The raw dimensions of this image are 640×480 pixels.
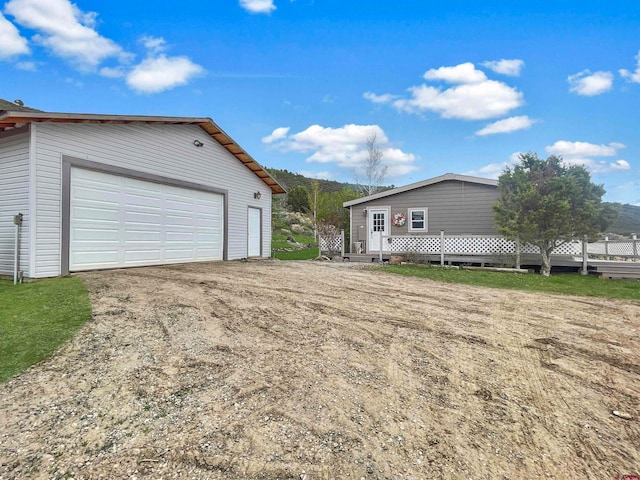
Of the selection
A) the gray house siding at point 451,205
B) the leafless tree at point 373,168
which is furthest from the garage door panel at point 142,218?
the leafless tree at point 373,168

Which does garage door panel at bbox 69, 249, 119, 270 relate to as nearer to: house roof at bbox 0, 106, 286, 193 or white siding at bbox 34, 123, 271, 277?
white siding at bbox 34, 123, 271, 277

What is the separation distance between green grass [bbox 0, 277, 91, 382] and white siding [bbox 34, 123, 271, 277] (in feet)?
4.98

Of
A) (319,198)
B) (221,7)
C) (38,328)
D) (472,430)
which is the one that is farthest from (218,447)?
(319,198)

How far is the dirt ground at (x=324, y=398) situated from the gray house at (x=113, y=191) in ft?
12.9

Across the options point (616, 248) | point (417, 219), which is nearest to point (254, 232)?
point (417, 219)

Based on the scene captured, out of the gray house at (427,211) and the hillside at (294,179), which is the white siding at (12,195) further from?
the hillside at (294,179)

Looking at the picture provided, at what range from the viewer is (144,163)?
375 inches

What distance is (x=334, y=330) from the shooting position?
4262 mm

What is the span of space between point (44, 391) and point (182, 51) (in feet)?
52.9

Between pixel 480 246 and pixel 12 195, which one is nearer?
pixel 12 195

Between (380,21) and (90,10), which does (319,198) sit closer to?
(380,21)

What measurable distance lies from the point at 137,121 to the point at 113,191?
6.75 feet

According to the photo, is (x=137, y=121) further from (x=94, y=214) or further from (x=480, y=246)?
(x=480, y=246)

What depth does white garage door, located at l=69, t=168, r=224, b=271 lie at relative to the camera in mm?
7984
